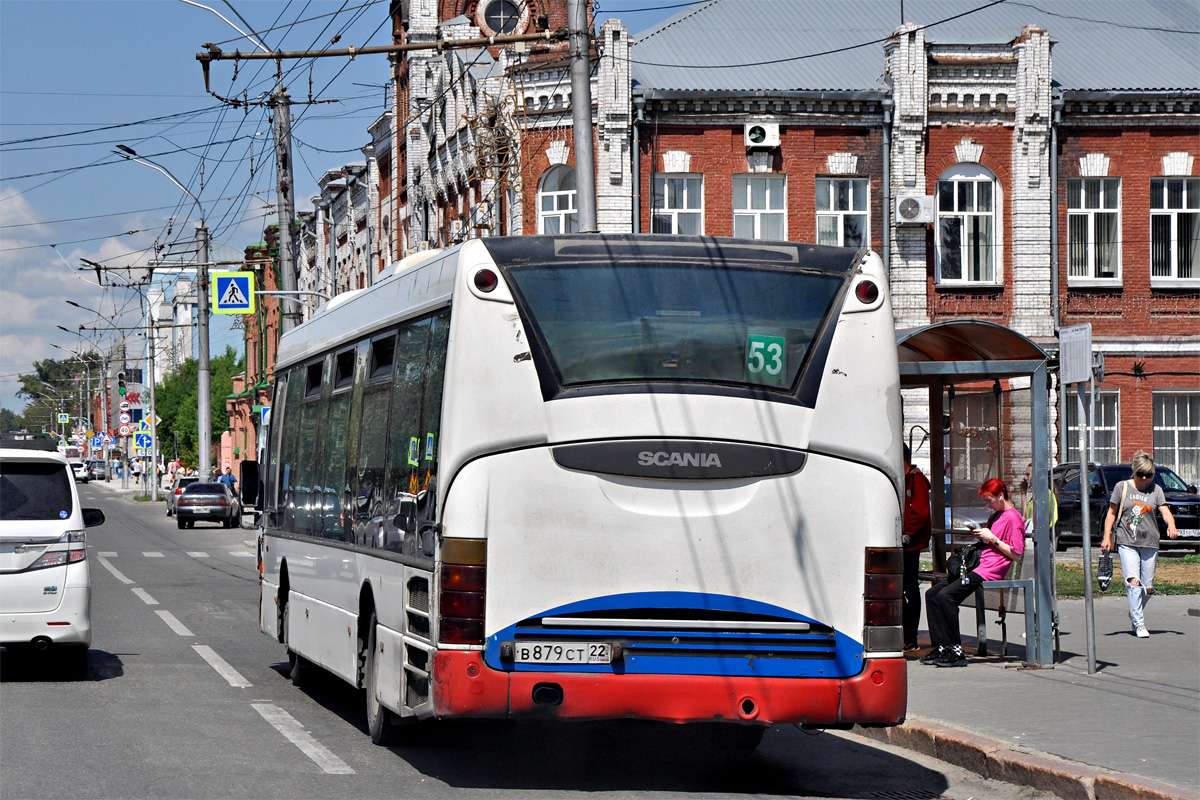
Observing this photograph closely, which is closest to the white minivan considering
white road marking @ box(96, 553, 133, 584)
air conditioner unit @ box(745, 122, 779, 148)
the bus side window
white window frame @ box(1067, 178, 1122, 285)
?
the bus side window

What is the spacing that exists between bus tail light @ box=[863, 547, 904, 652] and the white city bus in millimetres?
12

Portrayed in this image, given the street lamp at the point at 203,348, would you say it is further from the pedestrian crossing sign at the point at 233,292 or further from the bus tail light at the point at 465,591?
the bus tail light at the point at 465,591

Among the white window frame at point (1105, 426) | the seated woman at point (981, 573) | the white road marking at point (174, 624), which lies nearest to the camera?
the seated woman at point (981, 573)

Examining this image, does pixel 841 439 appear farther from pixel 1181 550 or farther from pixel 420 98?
pixel 420 98

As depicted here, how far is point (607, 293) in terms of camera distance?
838cm

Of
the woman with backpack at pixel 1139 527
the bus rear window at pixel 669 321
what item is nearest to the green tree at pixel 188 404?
the woman with backpack at pixel 1139 527

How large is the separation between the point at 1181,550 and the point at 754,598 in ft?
83.8

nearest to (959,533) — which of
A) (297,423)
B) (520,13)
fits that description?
(297,423)

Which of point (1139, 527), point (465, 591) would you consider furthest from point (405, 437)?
point (1139, 527)

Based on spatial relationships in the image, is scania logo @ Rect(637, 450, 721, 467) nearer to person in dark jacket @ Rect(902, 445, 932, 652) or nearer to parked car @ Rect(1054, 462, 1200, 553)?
person in dark jacket @ Rect(902, 445, 932, 652)

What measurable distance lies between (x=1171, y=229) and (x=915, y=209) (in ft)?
21.3

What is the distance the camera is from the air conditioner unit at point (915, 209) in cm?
3434

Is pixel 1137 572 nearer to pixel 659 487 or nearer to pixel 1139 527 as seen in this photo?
pixel 1139 527

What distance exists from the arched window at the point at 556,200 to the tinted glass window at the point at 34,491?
73.5ft
